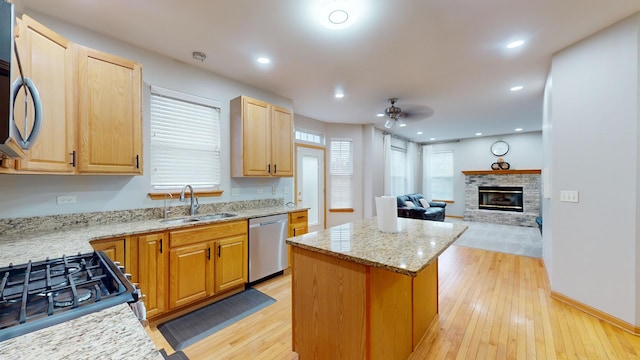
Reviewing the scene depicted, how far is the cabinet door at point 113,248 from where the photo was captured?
193cm

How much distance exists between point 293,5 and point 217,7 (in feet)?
1.99

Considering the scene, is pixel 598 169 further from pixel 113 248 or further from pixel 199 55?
pixel 113 248

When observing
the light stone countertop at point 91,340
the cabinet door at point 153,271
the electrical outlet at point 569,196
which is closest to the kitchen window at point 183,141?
the cabinet door at point 153,271

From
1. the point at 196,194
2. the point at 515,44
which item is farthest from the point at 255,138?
the point at 515,44

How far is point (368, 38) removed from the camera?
Answer: 2.42m

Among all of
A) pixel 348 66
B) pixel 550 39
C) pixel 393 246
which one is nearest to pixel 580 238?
pixel 550 39

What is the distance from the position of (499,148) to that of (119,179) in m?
8.93

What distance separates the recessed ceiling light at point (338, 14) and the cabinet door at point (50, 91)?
197cm

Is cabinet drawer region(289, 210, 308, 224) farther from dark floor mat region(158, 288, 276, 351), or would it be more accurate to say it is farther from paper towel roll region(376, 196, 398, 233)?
paper towel roll region(376, 196, 398, 233)

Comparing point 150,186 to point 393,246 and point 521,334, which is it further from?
point 521,334

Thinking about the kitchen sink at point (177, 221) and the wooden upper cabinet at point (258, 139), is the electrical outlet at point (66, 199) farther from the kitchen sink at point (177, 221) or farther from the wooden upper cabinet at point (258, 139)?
the wooden upper cabinet at point (258, 139)

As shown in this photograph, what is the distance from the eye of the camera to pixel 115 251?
2.00 m

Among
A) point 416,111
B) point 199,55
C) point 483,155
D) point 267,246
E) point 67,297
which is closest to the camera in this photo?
point 67,297

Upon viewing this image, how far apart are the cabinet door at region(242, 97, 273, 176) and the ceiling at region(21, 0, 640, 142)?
1.33ft
